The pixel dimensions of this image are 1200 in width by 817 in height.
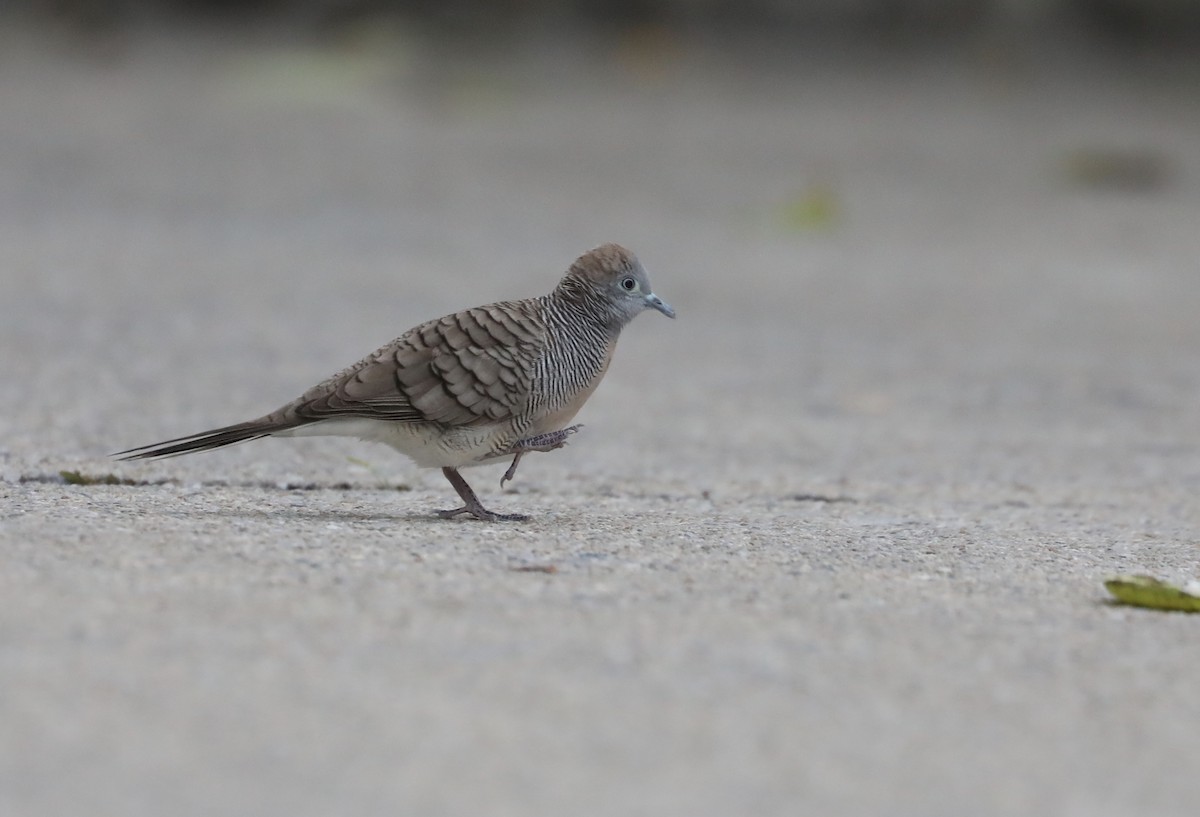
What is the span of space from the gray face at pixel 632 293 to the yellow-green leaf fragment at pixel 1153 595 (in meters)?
1.63

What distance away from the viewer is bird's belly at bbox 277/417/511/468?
4570mm

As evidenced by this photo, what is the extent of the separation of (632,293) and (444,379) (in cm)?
70

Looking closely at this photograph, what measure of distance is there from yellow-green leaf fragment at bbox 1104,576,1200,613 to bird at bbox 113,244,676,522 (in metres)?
1.67

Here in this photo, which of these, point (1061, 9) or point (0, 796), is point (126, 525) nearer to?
point (0, 796)

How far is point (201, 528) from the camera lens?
4164 mm

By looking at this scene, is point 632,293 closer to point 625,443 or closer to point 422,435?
point 422,435

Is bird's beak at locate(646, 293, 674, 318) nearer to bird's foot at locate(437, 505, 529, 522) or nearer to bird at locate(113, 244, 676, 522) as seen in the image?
bird at locate(113, 244, 676, 522)

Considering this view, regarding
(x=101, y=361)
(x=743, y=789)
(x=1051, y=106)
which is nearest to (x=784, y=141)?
(x=1051, y=106)

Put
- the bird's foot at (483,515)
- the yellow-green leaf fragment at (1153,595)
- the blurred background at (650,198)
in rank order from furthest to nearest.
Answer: the blurred background at (650,198)
the bird's foot at (483,515)
the yellow-green leaf fragment at (1153,595)

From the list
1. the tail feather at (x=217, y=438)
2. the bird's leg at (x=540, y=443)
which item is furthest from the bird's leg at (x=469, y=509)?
the tail feather at (x=217, y=438)

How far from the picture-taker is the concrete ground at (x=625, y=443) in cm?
286

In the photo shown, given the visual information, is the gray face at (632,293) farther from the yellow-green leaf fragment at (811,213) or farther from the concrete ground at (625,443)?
the yellow-green leaf fragment at (811,213)

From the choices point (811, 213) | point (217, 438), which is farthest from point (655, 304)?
point (811, 213)

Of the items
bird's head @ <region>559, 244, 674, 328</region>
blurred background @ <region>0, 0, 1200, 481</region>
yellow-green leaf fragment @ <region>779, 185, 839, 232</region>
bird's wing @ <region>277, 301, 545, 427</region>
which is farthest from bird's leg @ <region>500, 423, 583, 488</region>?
yellow-green leaf fragment @ <region>779, 185, 839, 232</region>
